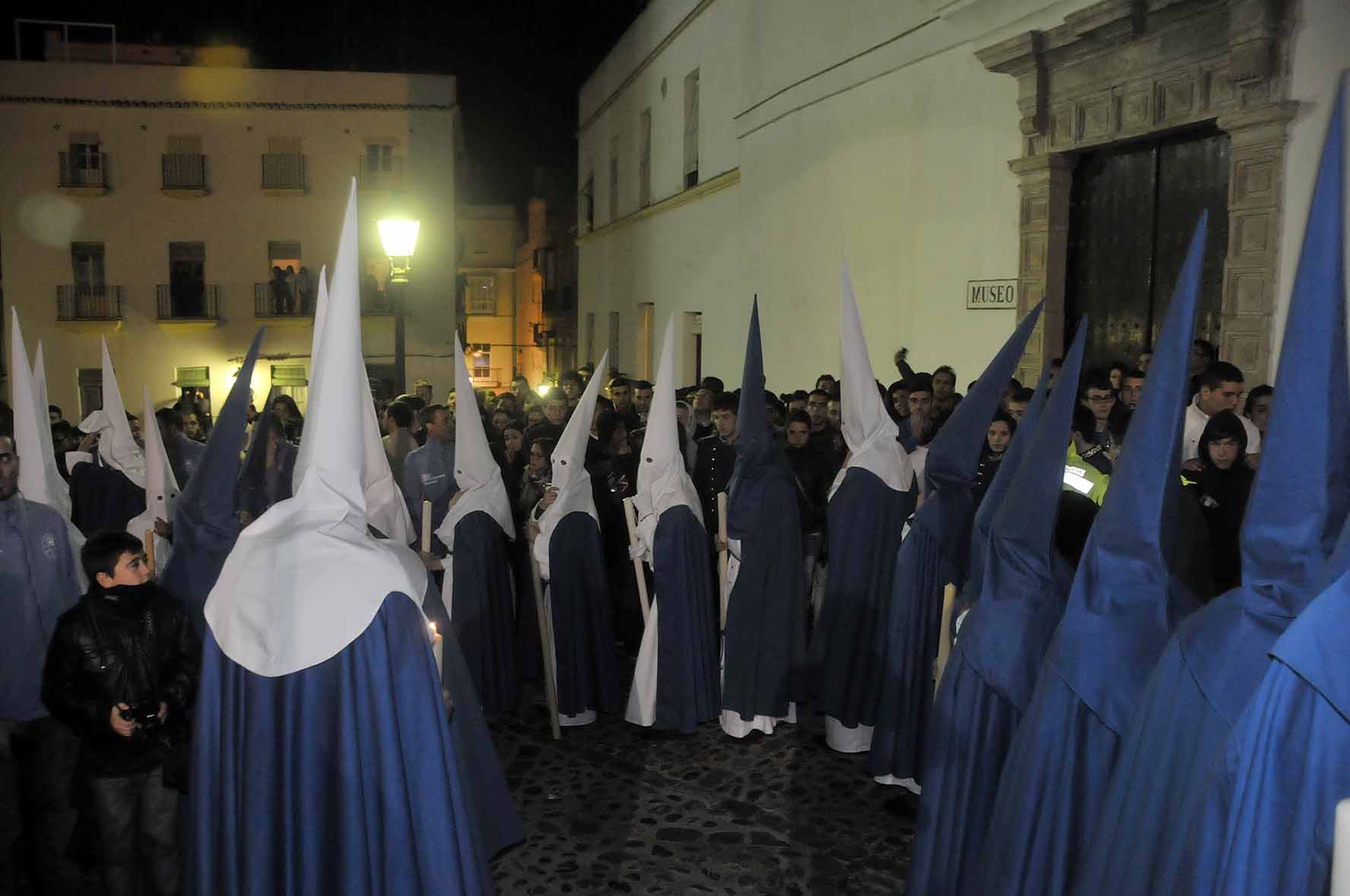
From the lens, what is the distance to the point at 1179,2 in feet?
27.3

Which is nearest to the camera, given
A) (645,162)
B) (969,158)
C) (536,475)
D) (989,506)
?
(989,506)

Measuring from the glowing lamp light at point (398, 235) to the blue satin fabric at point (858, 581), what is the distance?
561 centimetres

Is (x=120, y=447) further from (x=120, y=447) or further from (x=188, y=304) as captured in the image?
(x=188, y=304)

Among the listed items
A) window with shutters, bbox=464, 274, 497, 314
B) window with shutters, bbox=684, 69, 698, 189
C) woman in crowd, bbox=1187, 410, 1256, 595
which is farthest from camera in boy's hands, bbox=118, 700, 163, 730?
window with shutters, bbox=464, 274, 497, 314

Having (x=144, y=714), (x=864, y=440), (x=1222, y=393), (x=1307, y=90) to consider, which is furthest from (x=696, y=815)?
(x=1307, y=90)

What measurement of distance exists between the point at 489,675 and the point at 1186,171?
266 inches

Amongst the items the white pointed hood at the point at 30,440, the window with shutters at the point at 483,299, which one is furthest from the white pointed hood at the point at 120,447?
the window with shutters at the point at 483,299

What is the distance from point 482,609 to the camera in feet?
22.1

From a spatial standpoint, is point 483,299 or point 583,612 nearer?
point 583,612

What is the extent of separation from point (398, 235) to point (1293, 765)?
951cm

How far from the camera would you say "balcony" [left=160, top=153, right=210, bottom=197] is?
25531 millimetres

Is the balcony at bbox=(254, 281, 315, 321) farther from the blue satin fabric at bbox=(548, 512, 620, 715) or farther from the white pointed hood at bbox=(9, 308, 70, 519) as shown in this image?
the white pointed hood at bbox=(9, 308, 70, 519)

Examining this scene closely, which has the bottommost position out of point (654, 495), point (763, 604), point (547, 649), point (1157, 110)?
point (547, 649)

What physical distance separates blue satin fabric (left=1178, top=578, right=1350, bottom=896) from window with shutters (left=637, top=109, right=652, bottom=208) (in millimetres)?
22451
